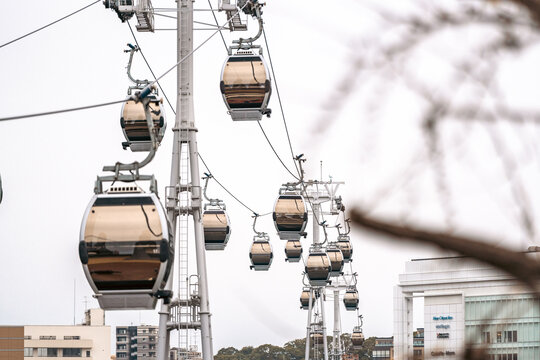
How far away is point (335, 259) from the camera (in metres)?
39.9

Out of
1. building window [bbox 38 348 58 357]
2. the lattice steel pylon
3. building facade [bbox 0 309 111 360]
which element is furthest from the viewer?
building window [bbox 38 348 58 357]

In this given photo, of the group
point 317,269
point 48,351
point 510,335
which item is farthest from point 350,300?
point 48,351

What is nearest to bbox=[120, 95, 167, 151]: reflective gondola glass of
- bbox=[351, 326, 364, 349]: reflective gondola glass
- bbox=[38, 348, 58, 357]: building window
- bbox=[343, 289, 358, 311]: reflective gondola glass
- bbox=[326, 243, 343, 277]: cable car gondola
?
bbox=[326, 243, 343, 277]: cable car gondola

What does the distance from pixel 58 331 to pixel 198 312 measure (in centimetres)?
11760

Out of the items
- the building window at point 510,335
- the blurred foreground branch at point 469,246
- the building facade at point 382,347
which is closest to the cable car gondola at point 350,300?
the building window at point 510,335

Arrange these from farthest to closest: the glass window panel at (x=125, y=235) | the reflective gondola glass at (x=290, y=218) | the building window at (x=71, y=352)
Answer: the building window at (x=71, y=352), the reflective gondola glass at (x=290, y=218), the glass window panel at (x=125, y=235)

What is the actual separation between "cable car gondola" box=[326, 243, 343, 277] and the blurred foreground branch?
3742 centimetres

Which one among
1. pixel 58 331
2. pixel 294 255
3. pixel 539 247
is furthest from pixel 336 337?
pixel 58 331

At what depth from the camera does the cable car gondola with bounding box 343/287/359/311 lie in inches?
2271

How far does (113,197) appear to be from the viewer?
30.8ft

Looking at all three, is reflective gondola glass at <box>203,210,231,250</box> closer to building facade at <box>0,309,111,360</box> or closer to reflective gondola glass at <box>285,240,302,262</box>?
reflective gondola glass at <box>285,240,302,262</box>

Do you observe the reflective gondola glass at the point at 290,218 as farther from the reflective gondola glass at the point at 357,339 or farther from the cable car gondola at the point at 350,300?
the reflective gondola glass at the point at 357,339

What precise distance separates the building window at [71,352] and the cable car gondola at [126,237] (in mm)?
122472

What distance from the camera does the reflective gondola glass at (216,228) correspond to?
26.4 meters
